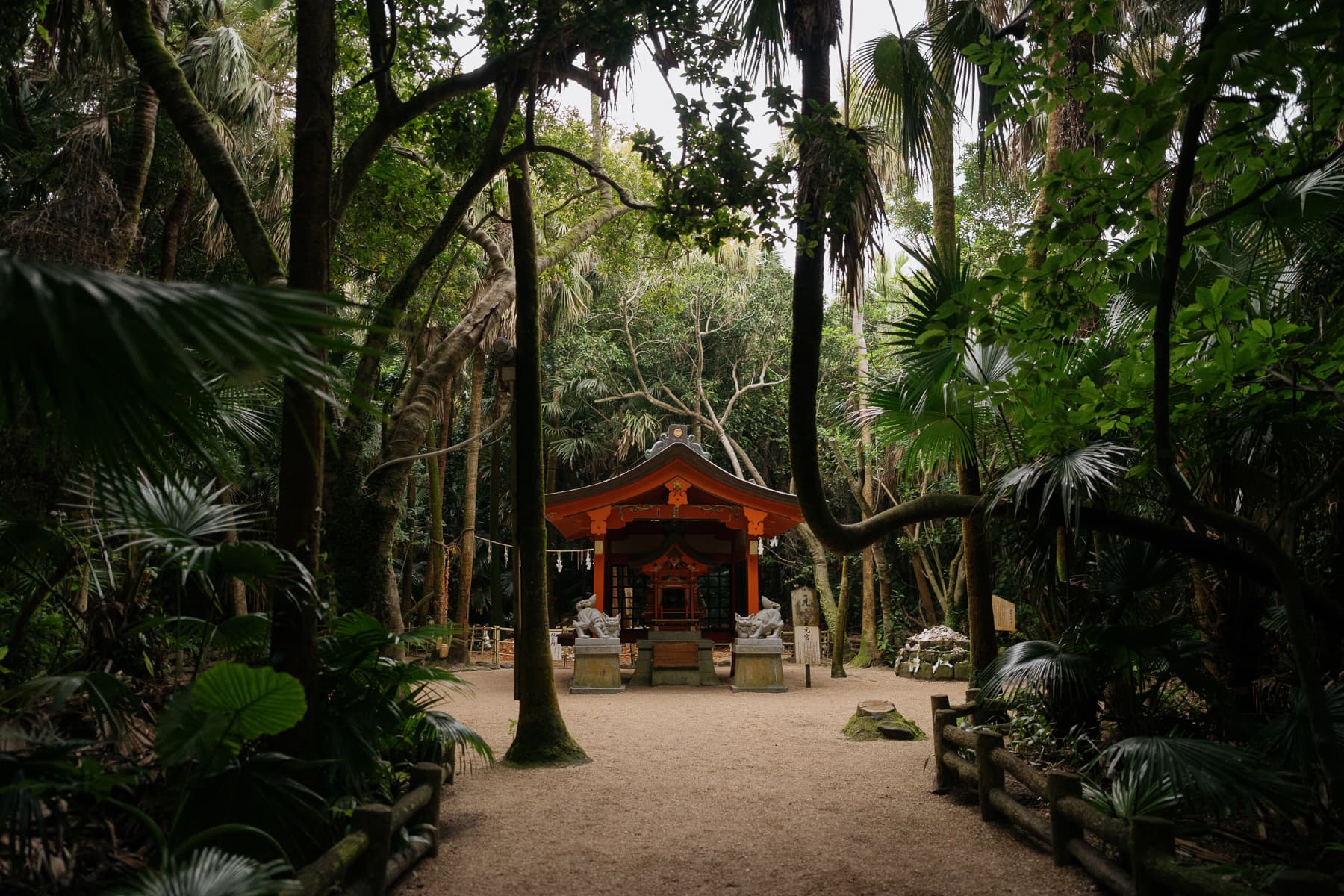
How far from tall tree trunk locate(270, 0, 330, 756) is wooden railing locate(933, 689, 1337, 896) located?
11.4ft

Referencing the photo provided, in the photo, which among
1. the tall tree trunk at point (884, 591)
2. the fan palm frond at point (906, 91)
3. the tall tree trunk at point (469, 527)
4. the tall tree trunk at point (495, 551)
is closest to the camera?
the fan palm frond at point (906, 91)

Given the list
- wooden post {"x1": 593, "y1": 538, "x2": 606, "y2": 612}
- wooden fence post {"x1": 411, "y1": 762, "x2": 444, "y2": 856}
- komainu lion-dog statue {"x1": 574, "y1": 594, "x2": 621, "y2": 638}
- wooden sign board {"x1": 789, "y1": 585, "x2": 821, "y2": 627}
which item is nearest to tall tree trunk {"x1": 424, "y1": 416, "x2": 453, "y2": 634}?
A: wooden post {"x1": 593, "y1": 538, "x2": 606, "y2": 612}

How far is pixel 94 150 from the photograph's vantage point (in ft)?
23.3

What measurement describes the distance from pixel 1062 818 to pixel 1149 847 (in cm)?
94

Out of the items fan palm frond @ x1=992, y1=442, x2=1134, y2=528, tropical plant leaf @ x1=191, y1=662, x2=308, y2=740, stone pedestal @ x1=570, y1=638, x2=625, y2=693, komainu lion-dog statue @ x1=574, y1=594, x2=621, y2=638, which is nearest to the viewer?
tropical plant leaf @ x1=191, y1=662, x2=308, y2=740

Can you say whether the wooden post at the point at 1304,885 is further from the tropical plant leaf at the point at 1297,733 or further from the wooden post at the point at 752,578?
the wooden post at the point at 752,578

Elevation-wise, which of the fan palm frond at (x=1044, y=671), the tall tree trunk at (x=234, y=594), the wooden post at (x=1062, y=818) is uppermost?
the tall tree trunk at (x=234, y=594)

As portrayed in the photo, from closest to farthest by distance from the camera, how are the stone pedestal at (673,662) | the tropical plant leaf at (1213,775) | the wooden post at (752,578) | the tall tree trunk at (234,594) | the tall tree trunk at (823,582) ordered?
the tropical plant leaf at (1213,775)
the tall tree trunk at (234,594)
the stone pedestal at (673,662)
the wooden post at (752,578)
the tall tree trunk at (823,582)

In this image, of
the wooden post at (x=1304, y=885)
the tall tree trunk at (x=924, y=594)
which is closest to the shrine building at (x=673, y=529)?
the tall tree trunk at (x=924, y=594)

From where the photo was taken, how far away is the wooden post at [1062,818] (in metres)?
4.35

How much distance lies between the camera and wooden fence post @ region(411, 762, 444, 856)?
4.73 m

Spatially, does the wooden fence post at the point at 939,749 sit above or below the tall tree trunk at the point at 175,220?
below

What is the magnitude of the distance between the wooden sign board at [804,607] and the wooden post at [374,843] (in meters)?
16.4

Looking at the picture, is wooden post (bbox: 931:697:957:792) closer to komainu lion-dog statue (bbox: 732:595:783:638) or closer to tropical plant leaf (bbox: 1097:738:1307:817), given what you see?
tropical plant leaf (bbox: 1097:738:1307:817)
